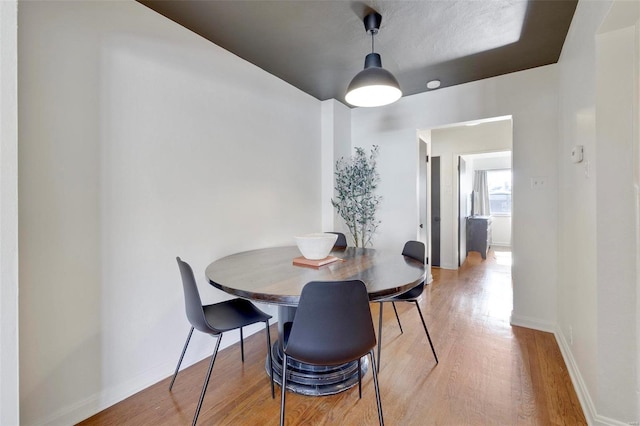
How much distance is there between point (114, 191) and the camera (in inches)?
67.3

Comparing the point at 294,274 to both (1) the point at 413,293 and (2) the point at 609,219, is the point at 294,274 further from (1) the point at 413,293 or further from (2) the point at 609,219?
(2) the point at 609,219

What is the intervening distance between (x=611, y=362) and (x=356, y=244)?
2.39m

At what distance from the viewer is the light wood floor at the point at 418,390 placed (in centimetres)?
156

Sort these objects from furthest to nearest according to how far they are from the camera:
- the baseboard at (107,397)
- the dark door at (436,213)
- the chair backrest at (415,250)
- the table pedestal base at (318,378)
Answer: the dark door at (436,213) < the chair backrest at (415,250) < the table pedestal base at (318,378) < the baseboard at (107,397)

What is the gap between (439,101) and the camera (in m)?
3.32

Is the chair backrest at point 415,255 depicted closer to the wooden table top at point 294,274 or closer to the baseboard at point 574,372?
the wooden table top at point 294,274

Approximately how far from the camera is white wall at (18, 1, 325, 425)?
1426 mm

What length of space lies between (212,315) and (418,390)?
1.36 m

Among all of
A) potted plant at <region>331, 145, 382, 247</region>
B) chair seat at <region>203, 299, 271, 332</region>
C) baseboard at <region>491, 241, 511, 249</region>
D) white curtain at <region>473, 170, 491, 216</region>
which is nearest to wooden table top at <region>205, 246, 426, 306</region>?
chair seat at <region>203, 299, 271, 332</region>

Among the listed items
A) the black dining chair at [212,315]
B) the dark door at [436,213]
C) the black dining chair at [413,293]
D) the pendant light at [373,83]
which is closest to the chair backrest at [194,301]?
the black dining chair at [212,315]

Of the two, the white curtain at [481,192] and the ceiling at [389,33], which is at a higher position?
the ceiling at [389,33]

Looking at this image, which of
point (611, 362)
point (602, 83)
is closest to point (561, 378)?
point (611, 362)

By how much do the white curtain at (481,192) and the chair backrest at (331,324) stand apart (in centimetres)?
776

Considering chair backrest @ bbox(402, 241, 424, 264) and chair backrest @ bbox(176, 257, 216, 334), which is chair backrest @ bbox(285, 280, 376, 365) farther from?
chair backrest @ bbox(402, 241, 424, 264)
